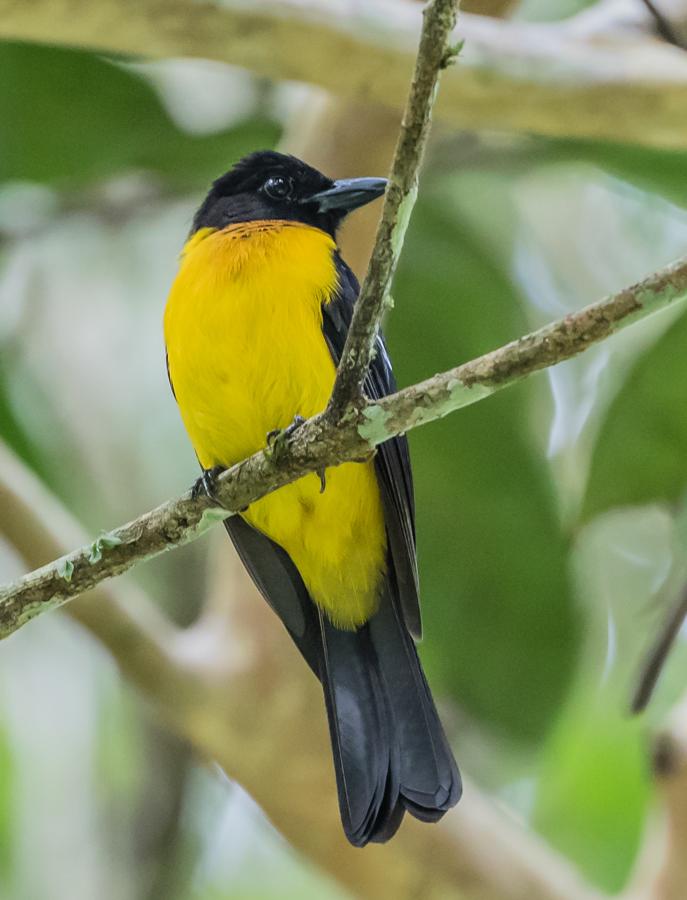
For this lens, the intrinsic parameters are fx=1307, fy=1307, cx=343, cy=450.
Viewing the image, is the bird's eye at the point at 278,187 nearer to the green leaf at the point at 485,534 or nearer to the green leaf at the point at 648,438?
the green leaf at the point at 485,534

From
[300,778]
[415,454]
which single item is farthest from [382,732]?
[415,454]

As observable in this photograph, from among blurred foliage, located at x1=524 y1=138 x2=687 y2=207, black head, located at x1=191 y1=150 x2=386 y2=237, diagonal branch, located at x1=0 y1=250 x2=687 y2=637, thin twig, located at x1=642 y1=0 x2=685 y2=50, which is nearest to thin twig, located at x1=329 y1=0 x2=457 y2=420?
diagonal branch, located at x1=0 y1=250 x2=687 y2=637

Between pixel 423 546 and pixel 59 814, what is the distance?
246cm

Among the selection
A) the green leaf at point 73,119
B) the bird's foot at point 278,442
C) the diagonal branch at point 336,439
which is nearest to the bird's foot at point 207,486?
the diagonal branch at point 336,439

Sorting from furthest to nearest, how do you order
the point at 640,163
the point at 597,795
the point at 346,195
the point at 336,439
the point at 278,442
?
1. the point at 597,795
2. the point at 640,163
3. the point at 346,195
4. the point at 278,442
5. the point at 336,439

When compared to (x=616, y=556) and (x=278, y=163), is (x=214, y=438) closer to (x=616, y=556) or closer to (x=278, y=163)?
(x=278, y=163)

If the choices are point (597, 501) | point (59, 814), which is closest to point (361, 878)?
point (597, 501)

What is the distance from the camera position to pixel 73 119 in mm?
4020

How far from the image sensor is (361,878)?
3.55 m

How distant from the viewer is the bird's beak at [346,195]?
340cm

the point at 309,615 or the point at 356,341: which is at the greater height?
the point at 356,341

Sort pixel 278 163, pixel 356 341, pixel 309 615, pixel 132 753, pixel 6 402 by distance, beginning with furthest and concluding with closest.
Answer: pixel 132 753 → pixel 6 402 → pixel 278 163 → pixel 309 615 → pixel 356 341

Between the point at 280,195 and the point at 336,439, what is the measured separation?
1.54 metres

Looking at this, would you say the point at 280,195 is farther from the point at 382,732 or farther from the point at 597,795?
the point at 597,795
